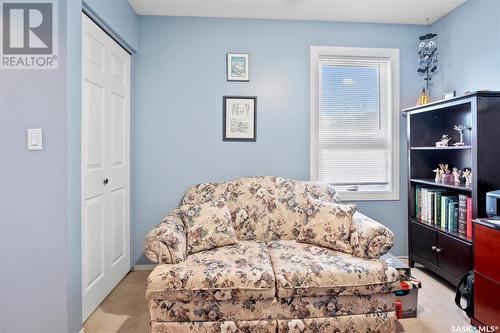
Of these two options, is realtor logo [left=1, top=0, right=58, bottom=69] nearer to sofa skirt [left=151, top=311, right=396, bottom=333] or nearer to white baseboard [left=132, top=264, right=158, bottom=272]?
sofa skirt [left=151, top=311, right=396, bottom=333]

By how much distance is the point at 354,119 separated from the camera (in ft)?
10.1

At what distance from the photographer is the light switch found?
1681mm

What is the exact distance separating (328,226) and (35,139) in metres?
2.00

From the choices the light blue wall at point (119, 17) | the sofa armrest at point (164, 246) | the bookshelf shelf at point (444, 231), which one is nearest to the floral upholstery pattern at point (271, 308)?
the sofa armrest at point (164, 246)

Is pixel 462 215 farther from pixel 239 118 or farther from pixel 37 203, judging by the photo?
pixel 37 203

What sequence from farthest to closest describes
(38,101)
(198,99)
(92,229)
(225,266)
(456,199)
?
(198,99), (456,199), (92,229), (225,266), (38,101)

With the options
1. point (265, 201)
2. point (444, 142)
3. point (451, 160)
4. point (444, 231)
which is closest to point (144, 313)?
point (265, 201)

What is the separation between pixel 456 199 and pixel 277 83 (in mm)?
1938


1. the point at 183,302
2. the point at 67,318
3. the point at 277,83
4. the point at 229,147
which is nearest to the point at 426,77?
the point at 277,83

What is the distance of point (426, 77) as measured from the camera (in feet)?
10.1

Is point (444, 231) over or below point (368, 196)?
below

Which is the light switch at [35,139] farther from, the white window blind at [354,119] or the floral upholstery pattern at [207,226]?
the white window blind at [354,119]

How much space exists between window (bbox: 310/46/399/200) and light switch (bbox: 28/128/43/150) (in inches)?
89.9

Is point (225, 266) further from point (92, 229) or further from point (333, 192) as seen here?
point (333, 192)
